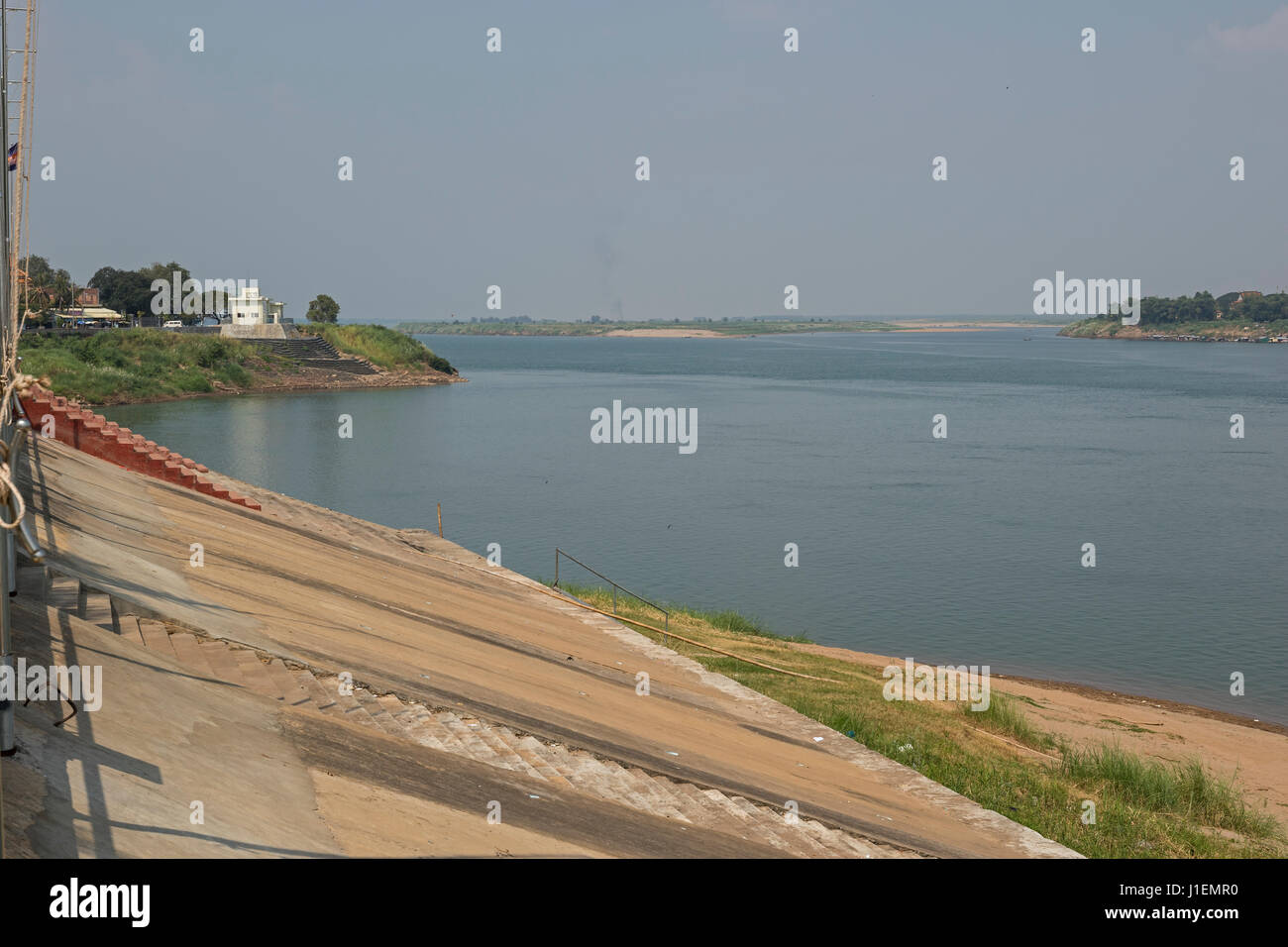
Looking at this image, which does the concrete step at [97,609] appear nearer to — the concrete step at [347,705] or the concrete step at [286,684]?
the concrete step at [286,684]

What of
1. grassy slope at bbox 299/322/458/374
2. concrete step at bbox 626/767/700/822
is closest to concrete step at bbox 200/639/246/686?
concrete step at bbox 626/767/700/822

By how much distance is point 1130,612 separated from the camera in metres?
31.7

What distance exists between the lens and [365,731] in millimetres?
9336

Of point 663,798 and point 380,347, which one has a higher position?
point 380,347

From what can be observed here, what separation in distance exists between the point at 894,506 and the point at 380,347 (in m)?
85.8

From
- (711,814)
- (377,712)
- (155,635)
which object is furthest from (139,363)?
(711,814)

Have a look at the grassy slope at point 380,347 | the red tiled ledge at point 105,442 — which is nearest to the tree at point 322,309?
the grassy slope at point 380,347

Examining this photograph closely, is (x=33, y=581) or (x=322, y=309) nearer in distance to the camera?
(x=33, y=581)

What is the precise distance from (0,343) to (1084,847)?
40.5 feet

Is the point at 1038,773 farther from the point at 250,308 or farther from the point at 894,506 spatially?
the point at 250,308

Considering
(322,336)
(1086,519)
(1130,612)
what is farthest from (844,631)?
(322,336)

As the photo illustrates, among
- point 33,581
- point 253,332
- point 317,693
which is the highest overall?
point 253,332
